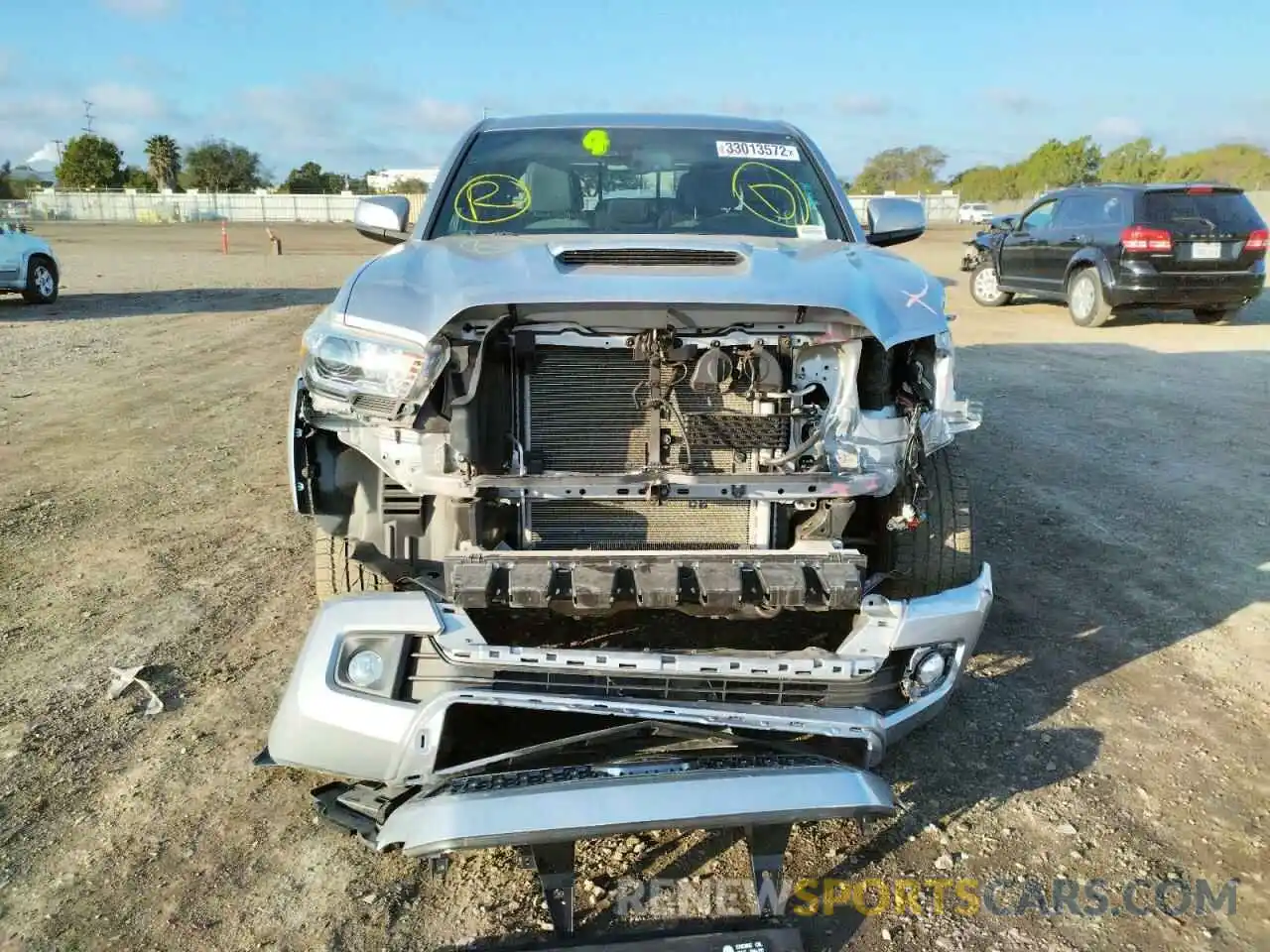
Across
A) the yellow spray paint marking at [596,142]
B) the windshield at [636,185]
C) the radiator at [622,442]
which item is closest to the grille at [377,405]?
the radiator at [622,442]

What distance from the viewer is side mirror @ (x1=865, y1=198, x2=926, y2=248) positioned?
14.3ft

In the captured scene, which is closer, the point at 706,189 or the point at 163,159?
the point at 706,189

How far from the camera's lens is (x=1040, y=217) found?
43.7ft

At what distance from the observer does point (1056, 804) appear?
284 cm

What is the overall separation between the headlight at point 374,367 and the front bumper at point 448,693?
1.84 ft

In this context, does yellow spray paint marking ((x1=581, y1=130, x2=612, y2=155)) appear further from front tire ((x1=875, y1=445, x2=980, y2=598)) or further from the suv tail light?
the suv tail light

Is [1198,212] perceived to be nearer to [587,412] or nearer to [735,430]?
[735,430]

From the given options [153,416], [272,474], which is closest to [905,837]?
[272,474]

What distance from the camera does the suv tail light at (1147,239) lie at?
11.4m

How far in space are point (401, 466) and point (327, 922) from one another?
46.2 inches

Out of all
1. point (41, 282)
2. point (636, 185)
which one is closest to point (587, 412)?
point (636, 185)

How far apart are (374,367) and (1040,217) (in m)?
12.8

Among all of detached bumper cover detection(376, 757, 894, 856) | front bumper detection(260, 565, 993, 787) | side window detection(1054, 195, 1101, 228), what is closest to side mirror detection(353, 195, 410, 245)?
front bumper detection(260, 565, 993, 787)

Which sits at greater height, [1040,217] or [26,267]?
[1040,217]
